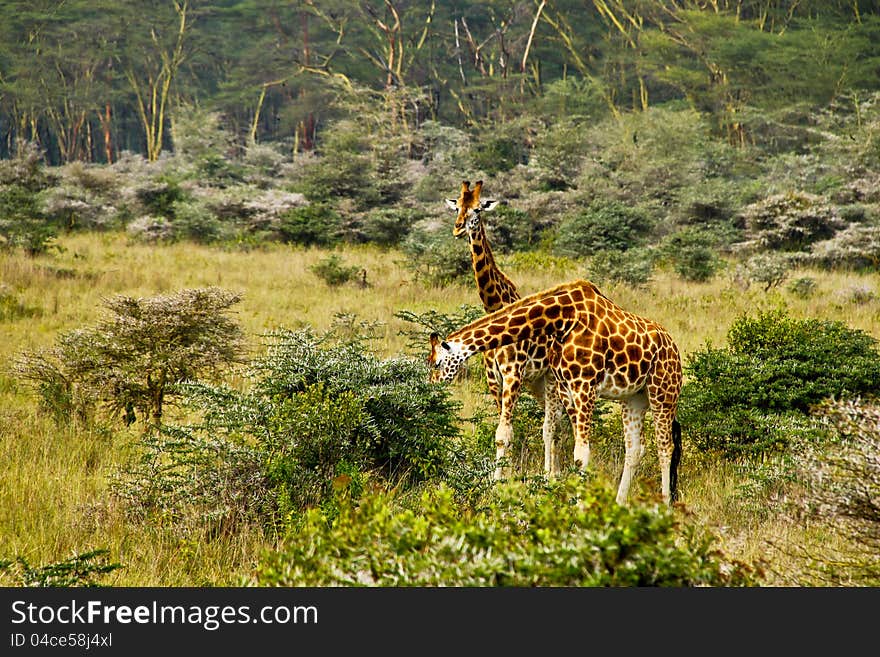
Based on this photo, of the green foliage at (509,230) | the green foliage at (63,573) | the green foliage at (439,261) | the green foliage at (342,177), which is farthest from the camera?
the green foliage at (342,177)

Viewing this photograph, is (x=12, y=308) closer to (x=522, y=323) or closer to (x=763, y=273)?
(x=522, y=323)

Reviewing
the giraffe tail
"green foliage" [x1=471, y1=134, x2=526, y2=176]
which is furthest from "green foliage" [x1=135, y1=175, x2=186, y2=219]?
the giraffe tail

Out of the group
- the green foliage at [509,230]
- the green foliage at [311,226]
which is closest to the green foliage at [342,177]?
the green foliage at [311,226]

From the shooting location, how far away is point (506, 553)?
3.21 metres

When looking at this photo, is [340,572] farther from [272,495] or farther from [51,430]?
[51,430]

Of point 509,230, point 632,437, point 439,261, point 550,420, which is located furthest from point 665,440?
point 509,230

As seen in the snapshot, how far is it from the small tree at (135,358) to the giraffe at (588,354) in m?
2.94

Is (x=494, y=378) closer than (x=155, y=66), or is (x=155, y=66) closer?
(x=494, y=378)

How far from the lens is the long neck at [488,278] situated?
799cm

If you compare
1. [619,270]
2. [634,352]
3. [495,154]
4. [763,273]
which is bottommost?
[495,154]


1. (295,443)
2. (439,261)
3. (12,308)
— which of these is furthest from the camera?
(439,261)

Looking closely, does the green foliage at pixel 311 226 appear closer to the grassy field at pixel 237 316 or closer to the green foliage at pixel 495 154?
the grassy field at pixel 237 316

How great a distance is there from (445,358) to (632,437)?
57.5 inches

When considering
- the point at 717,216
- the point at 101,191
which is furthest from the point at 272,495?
the point at 101,191
